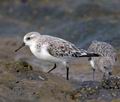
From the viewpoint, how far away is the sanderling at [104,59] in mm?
10367

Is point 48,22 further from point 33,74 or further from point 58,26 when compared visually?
point 33,74

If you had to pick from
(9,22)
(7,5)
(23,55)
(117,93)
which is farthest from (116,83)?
(7,5)

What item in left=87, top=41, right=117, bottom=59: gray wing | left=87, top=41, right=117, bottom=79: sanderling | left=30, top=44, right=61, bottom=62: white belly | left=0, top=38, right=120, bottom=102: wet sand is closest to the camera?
left=0, top=38, right=120, bottom=102: wet sand

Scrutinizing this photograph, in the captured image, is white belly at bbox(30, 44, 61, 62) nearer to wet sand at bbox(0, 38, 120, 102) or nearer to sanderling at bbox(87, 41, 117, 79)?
wet sand at bbox(0, 38, 120, 102)

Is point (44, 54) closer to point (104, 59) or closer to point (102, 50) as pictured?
point (104, 59)

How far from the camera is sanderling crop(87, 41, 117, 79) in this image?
1037 cm

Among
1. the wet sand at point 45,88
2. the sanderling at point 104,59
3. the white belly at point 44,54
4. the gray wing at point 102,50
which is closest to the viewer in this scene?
the wet sand at point 45,88

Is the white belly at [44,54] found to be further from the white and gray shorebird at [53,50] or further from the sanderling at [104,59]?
the sanderling at [104,59]

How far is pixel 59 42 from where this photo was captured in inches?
415

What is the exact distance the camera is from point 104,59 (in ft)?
34.9

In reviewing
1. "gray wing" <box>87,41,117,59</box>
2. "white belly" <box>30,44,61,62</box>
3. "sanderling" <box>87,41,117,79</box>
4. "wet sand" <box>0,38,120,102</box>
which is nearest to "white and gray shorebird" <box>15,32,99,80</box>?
"white belly" <box>30,44,61,62</box>

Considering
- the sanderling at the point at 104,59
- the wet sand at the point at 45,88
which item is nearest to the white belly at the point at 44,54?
the wet sand at the point at 45,88

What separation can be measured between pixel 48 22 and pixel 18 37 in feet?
5.50

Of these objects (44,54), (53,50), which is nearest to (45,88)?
(44,54)
